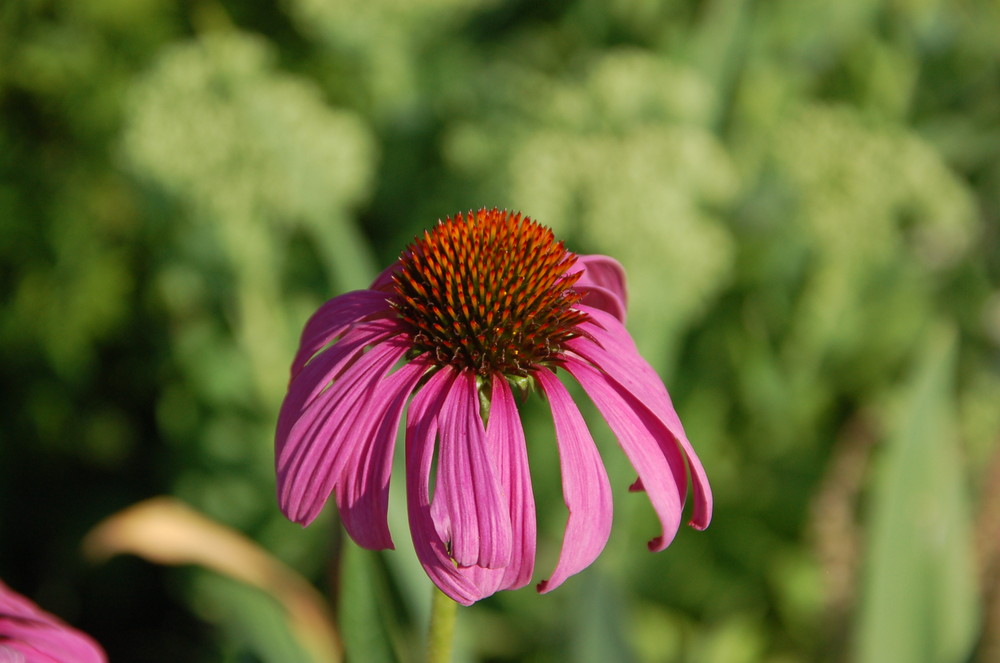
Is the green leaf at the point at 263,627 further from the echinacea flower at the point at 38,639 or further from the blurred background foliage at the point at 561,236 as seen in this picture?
the blurred background foliage at the point at 561,236

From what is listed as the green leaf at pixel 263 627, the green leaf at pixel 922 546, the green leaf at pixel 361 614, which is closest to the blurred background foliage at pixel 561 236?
the green leaf at pixel 922 546

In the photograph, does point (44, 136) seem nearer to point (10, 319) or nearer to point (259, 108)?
point (10, 319)

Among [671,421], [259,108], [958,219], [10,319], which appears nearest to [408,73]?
[259,108]

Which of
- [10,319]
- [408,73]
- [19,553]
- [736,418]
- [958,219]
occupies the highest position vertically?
[408,73]

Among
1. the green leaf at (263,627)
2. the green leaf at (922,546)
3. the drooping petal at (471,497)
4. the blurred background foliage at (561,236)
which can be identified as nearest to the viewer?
the drooping petal at (471,497)

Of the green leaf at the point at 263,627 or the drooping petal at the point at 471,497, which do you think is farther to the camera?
the green leaf at the point at 263,627

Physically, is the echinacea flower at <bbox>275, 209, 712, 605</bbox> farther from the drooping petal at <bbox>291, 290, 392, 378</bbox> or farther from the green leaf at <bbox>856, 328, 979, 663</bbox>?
the green leaf at <bbox>856, 328, 979, 663</bbox>

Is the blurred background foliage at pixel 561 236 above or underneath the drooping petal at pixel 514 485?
above

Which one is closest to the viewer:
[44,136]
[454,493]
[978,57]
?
[454,493]
